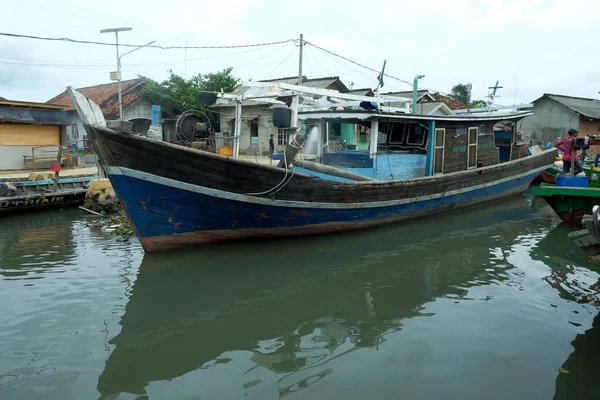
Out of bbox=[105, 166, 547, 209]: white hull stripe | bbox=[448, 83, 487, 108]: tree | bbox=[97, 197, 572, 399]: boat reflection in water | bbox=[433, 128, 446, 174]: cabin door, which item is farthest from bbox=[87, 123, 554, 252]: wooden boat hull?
bbox=[448, 83, 487, 108]: tree

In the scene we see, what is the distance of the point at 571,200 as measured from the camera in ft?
26.4

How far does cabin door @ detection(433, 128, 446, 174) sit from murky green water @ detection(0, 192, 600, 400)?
2.26m

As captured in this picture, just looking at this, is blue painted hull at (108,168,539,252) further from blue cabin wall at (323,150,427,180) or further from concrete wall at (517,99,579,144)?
concrete wall at (517,99,579,144)

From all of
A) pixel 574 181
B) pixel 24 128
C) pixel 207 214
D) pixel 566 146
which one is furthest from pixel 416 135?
pixel 24 128

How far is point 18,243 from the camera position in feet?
26.1

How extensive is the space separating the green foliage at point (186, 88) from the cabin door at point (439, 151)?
13853mm

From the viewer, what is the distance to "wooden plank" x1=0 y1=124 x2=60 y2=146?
15188 millimetres

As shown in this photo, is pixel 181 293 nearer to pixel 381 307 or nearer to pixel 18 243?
pixel 381 307

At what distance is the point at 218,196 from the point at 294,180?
1199mm

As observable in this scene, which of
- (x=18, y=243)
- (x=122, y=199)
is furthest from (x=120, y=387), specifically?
(x=18, y=243)

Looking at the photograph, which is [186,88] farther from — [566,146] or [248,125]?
[566,146]

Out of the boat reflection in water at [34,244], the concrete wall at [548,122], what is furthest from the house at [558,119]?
the boat reflection in water at [34,244]

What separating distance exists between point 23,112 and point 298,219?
13.7m

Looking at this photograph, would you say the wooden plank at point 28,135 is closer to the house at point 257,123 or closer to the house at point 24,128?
the house at point 24,128
